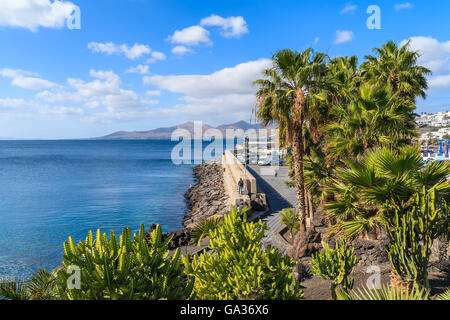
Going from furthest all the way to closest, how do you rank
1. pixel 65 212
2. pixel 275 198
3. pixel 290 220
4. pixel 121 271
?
pixel 65 212
pixel 275 198
pixel 290 220
pixel 121 271

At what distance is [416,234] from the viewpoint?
245 inches

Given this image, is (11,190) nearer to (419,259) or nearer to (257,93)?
(257,93)

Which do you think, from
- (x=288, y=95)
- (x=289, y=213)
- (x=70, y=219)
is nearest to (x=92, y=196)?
(x=70, y=219)

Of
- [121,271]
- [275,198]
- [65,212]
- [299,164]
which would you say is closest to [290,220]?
[299,164]

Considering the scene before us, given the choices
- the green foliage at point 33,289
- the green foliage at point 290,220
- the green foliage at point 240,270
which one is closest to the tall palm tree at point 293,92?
the green foliage at point 290,220

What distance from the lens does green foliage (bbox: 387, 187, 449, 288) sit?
5.82 meters

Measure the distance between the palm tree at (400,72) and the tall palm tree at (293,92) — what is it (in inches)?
238

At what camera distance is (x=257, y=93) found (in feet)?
41.0

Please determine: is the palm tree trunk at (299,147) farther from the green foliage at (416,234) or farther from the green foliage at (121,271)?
the green foliage at (121,271)

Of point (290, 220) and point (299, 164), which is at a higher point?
point (299, 164)

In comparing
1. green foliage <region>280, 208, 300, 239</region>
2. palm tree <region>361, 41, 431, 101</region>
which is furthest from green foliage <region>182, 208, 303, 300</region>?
palm tree <region>361, 41, 431, 101</region>

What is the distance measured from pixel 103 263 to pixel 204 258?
1620 mm

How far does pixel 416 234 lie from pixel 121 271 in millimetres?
5745

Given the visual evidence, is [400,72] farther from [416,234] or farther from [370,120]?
[416,234]
